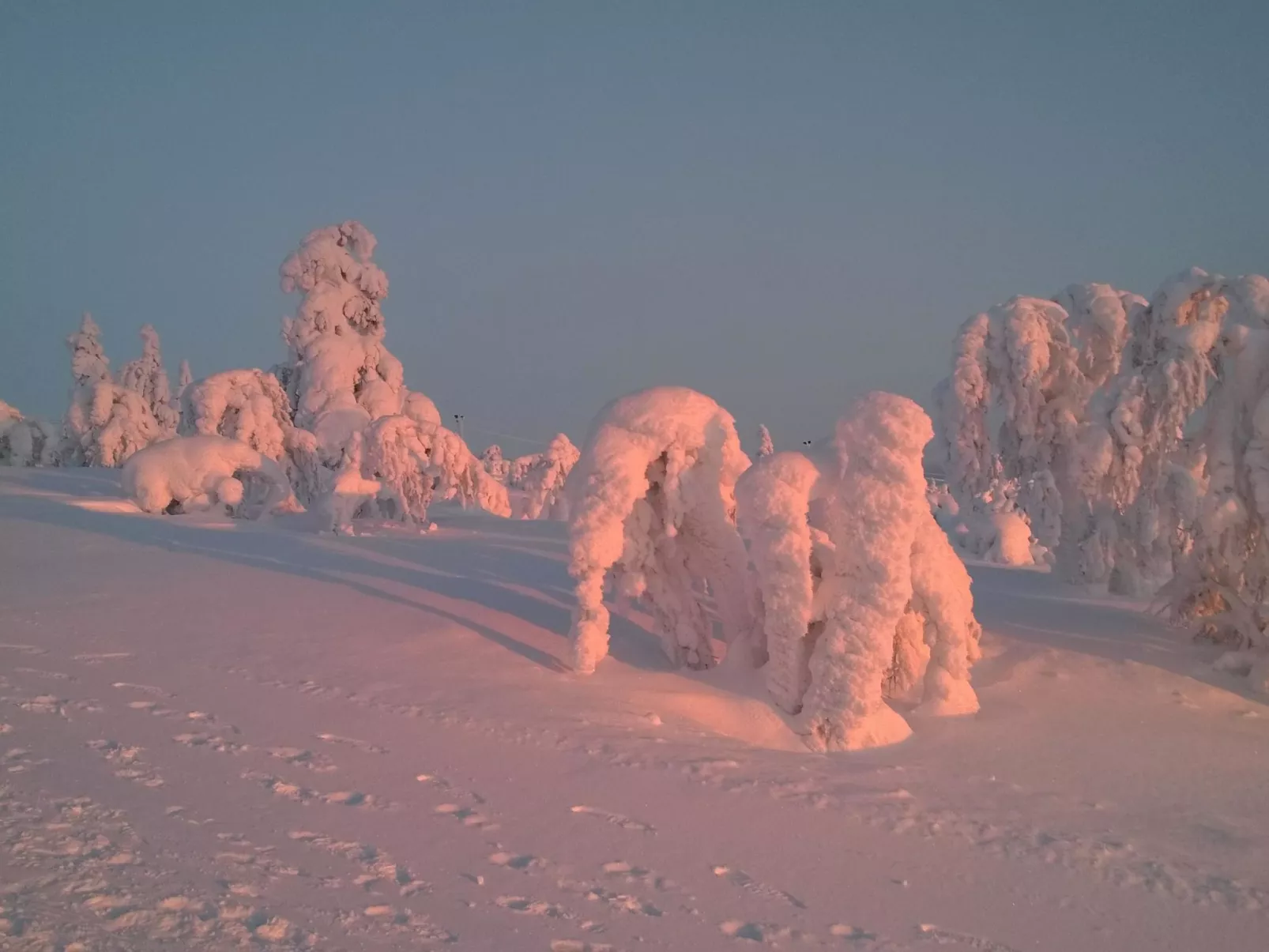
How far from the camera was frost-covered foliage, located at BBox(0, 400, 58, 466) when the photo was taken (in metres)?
37.6

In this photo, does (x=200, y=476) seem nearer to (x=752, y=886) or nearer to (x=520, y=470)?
(x=752, y=886)

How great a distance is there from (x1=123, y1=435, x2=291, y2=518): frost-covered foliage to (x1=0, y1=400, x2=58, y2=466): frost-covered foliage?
81.0 ft

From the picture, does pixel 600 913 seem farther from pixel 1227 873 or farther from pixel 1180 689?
pixel 1180 689

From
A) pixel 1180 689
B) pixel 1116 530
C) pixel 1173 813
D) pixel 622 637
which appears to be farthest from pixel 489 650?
pixel 1116 530

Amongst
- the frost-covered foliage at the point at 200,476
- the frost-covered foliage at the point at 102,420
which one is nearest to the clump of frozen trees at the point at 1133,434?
the frost-covered foliage at the point at 200,476

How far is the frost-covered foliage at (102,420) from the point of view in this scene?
1308 inches

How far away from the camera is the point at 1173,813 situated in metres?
5.98

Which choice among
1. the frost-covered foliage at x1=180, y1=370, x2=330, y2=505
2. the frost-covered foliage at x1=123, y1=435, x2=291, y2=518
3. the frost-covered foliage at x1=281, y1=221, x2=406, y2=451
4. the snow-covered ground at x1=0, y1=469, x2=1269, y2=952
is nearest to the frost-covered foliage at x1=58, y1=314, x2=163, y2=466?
the frost-covered foliage at x1=281, y1=221, x2=406, y2=451

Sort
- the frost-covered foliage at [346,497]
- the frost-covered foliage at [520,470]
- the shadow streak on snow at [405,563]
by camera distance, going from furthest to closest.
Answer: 1. the frost-covered foliage at [520,470]
2. the frost-covered foliage at [346,497]
3. the shadow streak on snow at [405,563]

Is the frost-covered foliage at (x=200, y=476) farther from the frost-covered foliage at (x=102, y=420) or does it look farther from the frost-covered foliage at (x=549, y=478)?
the frost-covered foliage at (x=549, y=478)

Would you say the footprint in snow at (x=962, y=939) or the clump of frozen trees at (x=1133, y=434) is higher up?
the clump of frozen trees at (x=1133, y=434)

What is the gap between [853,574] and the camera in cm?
759

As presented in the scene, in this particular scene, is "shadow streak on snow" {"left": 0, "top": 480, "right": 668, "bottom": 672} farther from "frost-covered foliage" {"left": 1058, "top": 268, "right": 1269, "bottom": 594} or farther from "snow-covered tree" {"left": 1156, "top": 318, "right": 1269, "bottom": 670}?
"frost-covered foliage" {"left": 1058, "top": 268, "right": 1269, "bottom": 594}

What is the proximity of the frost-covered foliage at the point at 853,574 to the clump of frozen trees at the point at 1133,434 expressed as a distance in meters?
3.41
